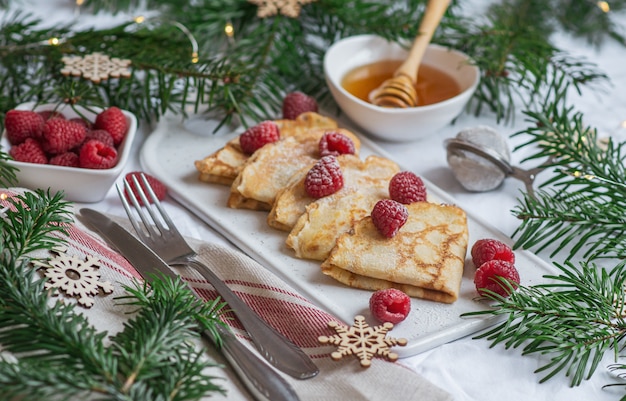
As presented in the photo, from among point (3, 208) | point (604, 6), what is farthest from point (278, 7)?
point (604, 6)

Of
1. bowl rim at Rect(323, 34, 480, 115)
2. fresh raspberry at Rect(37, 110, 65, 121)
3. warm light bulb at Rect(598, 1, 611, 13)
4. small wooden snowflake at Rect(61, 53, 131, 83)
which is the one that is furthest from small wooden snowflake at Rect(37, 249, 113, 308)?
warm light bulb at Rect(598, 1, 611, 13)

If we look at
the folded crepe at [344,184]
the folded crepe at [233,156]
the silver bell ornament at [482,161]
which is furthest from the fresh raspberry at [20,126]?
the silver bell ornament at [482,161]

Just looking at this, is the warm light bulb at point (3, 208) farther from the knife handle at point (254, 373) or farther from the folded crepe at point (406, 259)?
the folded crepe at point (406, 259)

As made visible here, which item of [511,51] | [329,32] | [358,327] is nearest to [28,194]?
[358,327]

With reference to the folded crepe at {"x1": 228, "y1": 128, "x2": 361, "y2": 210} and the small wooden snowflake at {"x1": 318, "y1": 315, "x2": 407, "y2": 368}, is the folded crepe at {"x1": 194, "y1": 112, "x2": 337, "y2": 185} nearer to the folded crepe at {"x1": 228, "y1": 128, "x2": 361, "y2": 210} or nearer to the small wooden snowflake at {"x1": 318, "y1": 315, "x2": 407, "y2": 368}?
the folded crepe at {"x1": 228, "y1": 128, "x2": 361, "y2": 210}

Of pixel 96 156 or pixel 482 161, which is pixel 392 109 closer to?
pixel 482 161

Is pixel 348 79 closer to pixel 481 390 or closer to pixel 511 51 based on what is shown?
pixel 511 51
